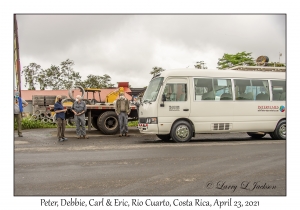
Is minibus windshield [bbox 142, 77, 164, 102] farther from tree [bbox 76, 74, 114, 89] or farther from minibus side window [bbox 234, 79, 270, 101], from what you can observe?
tree [bbox 76, 74, 114, 89]

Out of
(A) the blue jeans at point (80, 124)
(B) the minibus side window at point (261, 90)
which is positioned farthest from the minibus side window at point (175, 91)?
(A) the blue jeans at point (80, 124)

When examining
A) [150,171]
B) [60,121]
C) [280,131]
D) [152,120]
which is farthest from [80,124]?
[280,131]

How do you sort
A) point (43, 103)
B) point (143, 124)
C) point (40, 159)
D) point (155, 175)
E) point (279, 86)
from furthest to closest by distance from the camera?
point (43, 103)
point (279, 86)
point (143, 124)
point (40, 159)
point (155, 175)

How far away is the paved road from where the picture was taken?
5738 mm

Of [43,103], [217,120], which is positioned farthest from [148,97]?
[43,103]

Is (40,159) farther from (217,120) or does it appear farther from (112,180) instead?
(217,120)

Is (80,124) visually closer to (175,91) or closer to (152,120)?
(152,120)

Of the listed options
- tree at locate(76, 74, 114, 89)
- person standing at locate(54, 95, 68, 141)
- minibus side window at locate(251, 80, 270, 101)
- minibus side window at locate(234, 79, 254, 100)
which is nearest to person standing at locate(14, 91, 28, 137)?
person standing at locate(54, 95, 68, 141)

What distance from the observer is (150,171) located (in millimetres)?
7012

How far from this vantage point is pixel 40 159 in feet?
28.0

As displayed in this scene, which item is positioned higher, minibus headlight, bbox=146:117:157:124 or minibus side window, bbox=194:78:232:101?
minibus side window, bbox=194:78:232:101

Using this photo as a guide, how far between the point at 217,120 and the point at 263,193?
6.77 metres

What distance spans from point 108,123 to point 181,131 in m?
4.32

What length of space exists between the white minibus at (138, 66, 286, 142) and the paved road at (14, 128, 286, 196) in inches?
71.3
